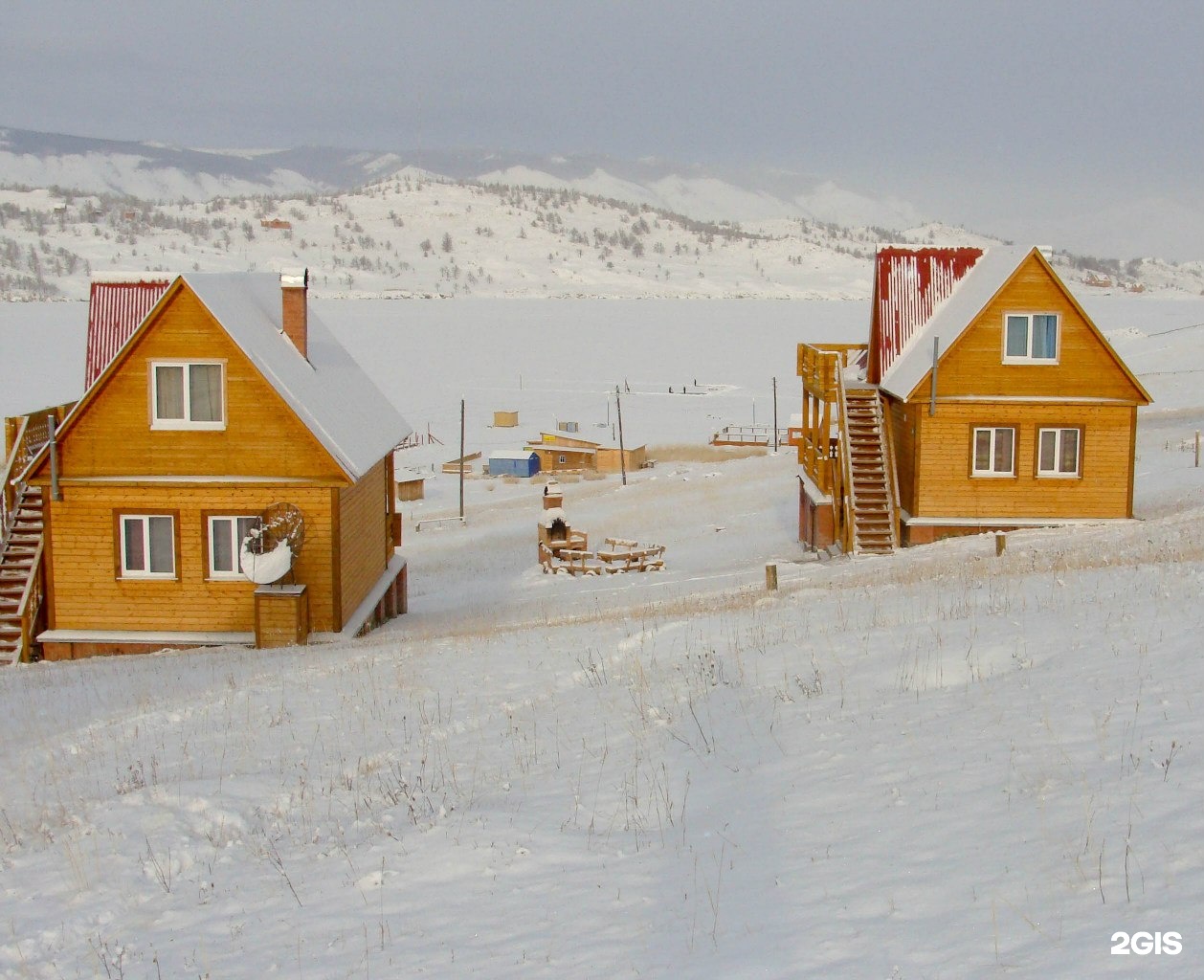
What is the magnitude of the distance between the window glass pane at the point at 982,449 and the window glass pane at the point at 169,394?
1847 centimetres

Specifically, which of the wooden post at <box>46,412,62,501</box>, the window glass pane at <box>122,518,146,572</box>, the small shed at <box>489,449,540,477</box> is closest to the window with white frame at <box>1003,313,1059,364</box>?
the window glass pane at <box>122,518,146,572</box>

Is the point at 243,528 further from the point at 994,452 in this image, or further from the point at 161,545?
the point at 994,452

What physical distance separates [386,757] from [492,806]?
219 cm

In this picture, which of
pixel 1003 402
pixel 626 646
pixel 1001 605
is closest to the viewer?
pixel 1001 605

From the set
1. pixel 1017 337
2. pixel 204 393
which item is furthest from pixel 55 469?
pixel 1017 337

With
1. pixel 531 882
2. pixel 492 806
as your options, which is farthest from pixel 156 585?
pixel 531 882

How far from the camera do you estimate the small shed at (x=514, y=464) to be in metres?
66.6

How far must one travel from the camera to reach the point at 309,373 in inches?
936

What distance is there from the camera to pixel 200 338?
21484mm

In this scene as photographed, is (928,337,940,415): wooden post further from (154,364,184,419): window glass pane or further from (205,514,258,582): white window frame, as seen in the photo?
(154,364,184,419): window glass pane

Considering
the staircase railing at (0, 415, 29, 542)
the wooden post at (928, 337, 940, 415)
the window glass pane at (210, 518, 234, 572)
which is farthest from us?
the wooden post at (928, 337, 940, 415)

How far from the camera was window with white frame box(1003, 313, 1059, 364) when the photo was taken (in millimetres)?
27266

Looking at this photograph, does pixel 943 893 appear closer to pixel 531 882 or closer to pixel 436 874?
pixel 531 882

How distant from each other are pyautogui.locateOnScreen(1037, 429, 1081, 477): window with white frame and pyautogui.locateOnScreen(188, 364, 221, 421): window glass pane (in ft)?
63.5
